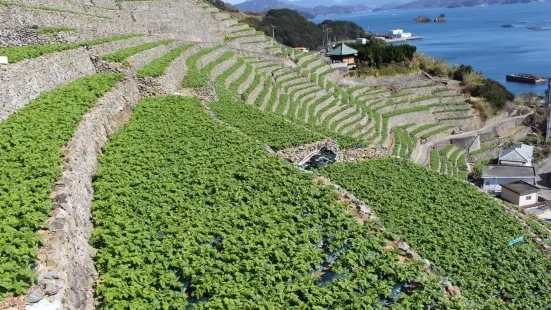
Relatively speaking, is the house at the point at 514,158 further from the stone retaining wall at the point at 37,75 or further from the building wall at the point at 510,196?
the stone retaining wall at the point at 37,75

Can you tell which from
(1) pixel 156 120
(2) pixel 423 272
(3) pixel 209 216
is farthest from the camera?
(1) pixel 156 120

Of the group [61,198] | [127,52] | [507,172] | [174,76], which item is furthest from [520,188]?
[61,198]

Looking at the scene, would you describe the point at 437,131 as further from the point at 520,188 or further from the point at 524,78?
the point at 524,78

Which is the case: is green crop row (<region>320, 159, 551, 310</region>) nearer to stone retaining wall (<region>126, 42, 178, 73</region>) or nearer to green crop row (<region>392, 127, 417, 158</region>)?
stone retaining wall (<region>126, 42, 178, 73</region>)

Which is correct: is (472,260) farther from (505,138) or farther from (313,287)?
(505,138)

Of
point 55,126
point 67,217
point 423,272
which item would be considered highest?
point 55,126

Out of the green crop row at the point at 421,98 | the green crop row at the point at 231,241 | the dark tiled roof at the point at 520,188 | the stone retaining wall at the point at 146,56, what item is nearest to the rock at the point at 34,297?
the green crop row at the point at 231,241

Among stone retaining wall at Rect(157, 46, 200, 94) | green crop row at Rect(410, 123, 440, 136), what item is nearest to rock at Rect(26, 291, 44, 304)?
stone retaining wall at Rect(157, 46, 200, 94)

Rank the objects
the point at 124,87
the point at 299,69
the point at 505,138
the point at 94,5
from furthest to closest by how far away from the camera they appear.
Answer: the point at 505,138
the point at 299,69
the point at 94,5
the point at 124,87

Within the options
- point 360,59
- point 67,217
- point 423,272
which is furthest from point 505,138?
point 67,217
